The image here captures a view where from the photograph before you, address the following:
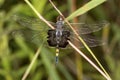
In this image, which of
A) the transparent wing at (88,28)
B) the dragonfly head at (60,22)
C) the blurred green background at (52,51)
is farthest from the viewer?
the blurred green background at (52,51)

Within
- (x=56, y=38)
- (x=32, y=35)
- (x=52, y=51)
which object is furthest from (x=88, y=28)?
(x=52, y=51)

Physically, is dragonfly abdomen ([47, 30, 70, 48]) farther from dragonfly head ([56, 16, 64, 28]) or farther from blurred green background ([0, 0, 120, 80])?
blurred green background ([0, 0, 120, 80])

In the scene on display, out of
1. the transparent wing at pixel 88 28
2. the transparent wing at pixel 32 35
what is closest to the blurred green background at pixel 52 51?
the transparent wing at pixel 32 35

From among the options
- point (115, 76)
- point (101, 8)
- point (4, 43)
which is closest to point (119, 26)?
point (101, 8)

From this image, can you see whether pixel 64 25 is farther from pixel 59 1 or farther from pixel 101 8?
pixel 101 8

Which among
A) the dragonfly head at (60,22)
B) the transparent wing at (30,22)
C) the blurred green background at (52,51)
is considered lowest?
the blurred green background at (52,51)

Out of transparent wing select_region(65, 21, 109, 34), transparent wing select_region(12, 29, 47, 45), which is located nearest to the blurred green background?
transparent wing select_region(12, 29, 47, 45)

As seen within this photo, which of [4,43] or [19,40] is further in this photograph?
[19,40]

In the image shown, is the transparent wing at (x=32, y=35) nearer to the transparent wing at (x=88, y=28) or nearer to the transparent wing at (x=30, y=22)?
the transparent wing at (x=30, y=22)
